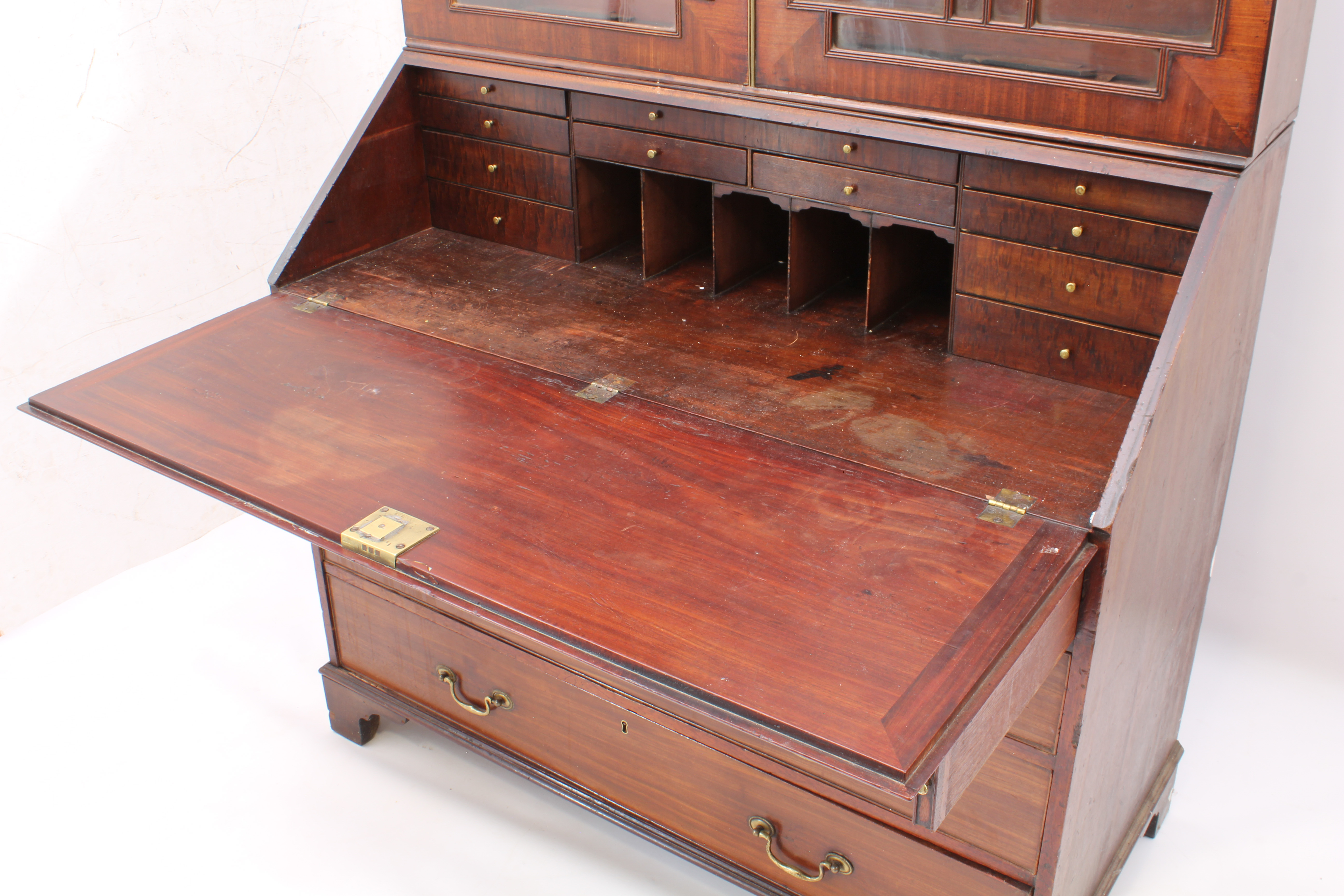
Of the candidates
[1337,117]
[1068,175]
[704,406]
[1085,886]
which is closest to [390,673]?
[704,406]

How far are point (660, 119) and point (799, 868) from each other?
134 centimetres

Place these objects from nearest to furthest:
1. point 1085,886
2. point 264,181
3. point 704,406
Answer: point 704,406 < point 1085,886 < point 264,181

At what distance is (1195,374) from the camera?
5.49 ft

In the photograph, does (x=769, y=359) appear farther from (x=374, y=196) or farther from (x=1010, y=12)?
(x=374, y=196)

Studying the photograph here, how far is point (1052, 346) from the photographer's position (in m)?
1.90

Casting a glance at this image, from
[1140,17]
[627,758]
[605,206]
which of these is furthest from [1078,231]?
[627,758]

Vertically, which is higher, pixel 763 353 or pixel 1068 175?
pixel 1068 175

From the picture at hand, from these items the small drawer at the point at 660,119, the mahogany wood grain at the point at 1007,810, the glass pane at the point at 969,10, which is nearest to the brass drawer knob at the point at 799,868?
the mahogany wood grain at the point at 1007,810

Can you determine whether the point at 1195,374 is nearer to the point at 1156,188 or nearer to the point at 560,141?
the point at 1156,188

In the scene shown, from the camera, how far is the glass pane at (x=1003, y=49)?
1.66 meters

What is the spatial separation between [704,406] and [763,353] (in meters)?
0.23

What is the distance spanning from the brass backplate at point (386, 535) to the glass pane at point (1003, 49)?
3.36ft

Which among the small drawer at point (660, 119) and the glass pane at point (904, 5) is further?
the small drawer at point (660, 119)

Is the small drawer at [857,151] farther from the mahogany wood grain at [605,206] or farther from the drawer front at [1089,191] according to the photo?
the mahogany wood grain at [605,206]
